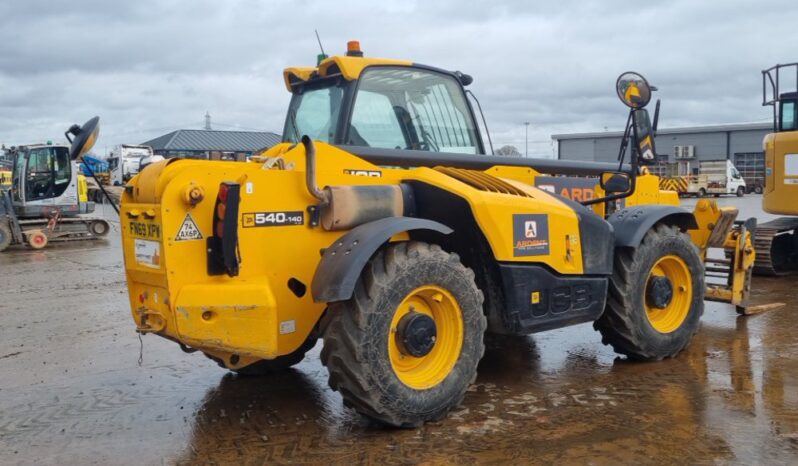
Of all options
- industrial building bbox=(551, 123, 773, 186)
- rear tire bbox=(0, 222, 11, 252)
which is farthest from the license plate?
industrial building bbox=(551, 123, 773, 186)

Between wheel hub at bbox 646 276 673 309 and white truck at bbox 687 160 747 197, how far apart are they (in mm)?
39093

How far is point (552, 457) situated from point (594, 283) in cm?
176

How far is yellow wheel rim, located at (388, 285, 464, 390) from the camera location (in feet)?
14.3

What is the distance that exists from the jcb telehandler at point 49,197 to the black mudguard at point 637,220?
621 inches

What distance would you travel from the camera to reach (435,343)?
455 centimetres

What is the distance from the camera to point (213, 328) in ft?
13.3

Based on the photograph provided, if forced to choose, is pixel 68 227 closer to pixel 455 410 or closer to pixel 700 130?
pixel 455 410

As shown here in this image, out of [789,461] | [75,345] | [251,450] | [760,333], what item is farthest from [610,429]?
[75,345]

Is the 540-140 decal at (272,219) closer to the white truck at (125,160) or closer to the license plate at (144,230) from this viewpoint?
the license plate at (144,230)

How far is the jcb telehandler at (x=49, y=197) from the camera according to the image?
18.5 m

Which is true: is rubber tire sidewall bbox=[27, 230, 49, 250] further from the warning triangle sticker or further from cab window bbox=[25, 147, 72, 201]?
the warning triangle sticker

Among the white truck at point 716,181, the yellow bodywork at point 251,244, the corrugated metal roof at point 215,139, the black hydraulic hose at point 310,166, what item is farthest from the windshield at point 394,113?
the white truck at point 716,181

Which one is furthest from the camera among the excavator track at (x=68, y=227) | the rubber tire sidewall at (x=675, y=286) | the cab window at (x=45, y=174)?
the cab window at (x=45, y=174)

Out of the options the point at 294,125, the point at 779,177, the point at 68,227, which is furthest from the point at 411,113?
the point at 68,227
